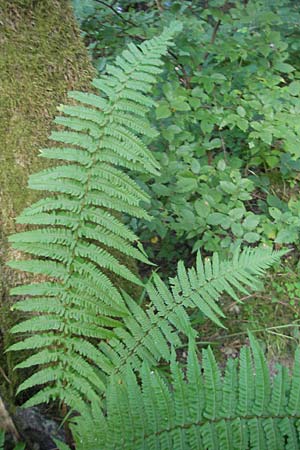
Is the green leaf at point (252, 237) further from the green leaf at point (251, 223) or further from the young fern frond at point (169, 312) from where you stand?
the young fern frond at point (169, 312)

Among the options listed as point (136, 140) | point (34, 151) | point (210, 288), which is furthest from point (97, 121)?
point (210, 288)

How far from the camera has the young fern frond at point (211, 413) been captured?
134 cm

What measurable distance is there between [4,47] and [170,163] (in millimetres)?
945

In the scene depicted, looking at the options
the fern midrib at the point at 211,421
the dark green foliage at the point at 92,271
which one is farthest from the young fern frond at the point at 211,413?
the dark green foliage at the point at 92,271

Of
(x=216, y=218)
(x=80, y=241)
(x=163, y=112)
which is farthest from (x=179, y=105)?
(x=80, y=241)

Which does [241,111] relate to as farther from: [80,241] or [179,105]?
[80,241]

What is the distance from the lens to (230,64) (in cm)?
267

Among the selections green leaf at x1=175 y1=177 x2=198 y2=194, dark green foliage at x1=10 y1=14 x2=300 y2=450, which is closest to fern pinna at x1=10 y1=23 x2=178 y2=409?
dark green foliage at x1=10 y1=14 x2=300 y2=450

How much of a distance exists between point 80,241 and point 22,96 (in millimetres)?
680

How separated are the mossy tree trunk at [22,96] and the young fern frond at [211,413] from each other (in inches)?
29.5

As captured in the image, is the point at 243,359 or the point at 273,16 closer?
the point at 243,359

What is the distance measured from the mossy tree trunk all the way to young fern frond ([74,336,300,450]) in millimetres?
750

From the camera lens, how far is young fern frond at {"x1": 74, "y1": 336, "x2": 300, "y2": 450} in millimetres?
1337

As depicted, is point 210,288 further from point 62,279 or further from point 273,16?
point 273,16
